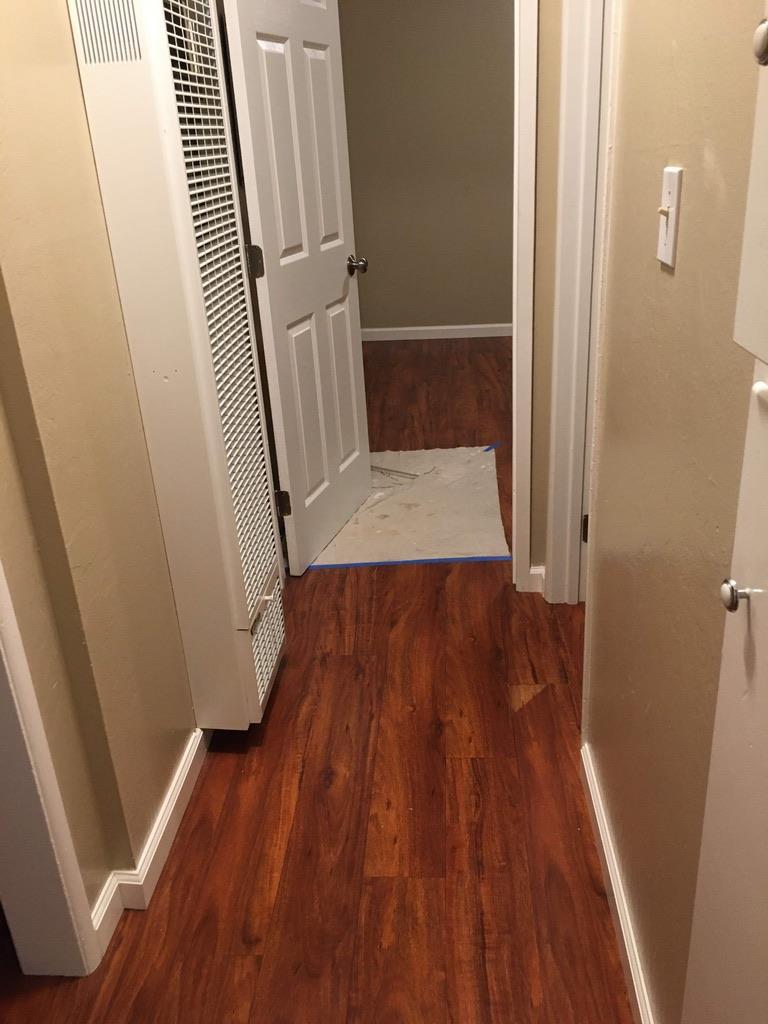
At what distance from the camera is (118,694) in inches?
61.0

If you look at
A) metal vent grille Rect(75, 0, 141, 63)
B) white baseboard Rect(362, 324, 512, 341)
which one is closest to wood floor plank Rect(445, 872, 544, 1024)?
metal vent grille Rect(75, 0, 141, 63)

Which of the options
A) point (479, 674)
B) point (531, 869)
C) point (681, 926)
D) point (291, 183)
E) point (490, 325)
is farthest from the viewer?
point (490, 325)

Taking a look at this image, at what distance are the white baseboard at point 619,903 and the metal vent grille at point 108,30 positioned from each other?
5.31 feet

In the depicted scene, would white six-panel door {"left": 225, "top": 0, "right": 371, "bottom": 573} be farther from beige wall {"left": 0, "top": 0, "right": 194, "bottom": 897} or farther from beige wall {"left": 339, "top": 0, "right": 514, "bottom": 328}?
beige wall {"left": 339, "top": 0, "right": 514, "bottom": 328}

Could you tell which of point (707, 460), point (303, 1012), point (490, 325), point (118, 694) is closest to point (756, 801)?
point (707, 460)

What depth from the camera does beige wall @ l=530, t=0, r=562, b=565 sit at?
2.08 m

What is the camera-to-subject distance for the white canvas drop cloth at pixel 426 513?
116 inches

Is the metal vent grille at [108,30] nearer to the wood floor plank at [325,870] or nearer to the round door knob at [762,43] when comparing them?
the round door knob at [762,43]

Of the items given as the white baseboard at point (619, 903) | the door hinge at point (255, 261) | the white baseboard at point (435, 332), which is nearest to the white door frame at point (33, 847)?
the white baseboard at point (619, 903)

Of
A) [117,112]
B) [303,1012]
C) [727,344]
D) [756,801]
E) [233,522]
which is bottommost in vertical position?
[303,1012]

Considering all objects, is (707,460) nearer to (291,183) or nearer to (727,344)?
(727,344)

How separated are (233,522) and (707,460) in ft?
3.67

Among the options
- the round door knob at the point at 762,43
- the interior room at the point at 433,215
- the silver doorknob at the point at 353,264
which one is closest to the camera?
the round door knob at the point at 762,43

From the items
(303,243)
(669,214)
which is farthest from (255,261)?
(669,214)
